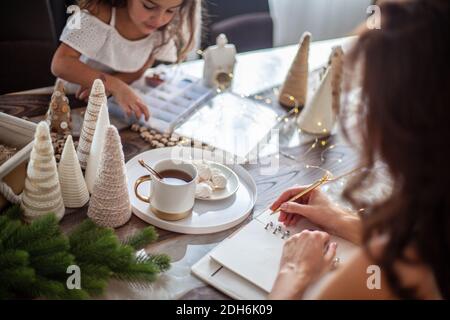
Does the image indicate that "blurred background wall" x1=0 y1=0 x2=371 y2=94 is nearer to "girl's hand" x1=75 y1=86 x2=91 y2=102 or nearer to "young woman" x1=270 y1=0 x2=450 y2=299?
"girl's hand" x1=75 y1=86 x2=91 y2=102

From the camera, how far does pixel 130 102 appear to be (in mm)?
1273

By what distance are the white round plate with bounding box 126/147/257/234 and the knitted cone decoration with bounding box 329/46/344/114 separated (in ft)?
1.24

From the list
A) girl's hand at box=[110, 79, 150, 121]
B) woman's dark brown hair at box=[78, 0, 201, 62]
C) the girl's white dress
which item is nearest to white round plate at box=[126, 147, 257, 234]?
girl's hand at box=[110, 79, 150, 121]

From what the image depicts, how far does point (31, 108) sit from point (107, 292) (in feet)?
2.16

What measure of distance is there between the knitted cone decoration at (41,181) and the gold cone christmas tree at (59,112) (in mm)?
290

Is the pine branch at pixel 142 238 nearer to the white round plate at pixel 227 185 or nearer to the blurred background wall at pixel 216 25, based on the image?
the white round plate at pixel 227 185

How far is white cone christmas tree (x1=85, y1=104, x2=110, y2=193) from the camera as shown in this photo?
A: 984 mm

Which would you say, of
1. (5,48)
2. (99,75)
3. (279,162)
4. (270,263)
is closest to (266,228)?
(270,263)

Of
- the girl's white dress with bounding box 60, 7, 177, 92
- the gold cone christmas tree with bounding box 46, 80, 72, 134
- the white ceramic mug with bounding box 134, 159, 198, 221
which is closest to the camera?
the white ceramic mug with bounding box 134, 159, 198, 221

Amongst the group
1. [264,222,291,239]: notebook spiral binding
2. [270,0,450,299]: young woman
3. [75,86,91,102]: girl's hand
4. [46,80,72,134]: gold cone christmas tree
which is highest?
[270,0,450,299]: young woman

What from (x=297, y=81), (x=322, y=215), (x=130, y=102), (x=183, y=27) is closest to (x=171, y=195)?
(x=322, y=215)

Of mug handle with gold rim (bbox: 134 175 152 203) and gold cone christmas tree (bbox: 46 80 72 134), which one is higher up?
gold cone christmas tree (bbox: 46 80 72 134)

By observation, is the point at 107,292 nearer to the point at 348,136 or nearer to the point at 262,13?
the point at 348,136

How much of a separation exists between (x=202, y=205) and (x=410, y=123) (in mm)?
525
